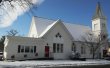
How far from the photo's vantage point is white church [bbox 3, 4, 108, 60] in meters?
34.2

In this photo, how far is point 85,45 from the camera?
44688 millimetres

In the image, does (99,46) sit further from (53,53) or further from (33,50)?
(33,50)

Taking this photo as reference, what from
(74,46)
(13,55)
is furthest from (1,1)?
(74,46)

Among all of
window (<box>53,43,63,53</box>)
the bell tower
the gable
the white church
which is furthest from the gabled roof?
window (<box>53,43,63,53</box>)

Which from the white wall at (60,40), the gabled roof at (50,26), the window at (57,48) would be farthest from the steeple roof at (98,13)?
the window at (57,48)

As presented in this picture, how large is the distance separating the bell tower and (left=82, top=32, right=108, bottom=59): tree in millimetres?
1275

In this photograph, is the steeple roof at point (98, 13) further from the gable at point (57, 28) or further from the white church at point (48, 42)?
the gable at point (57, 28)

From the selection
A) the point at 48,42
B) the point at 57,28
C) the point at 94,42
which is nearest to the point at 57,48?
the point at 48,42

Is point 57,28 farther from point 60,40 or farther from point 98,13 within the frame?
point 98,13

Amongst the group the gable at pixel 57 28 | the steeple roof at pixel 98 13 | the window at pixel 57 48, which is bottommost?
the window at pixel 57 48

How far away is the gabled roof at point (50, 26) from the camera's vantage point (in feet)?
130

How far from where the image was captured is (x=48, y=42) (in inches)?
1484

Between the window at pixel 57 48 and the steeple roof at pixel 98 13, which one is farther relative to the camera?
the steeple roof at pixel 98 13

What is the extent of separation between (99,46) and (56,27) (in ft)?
39.9
